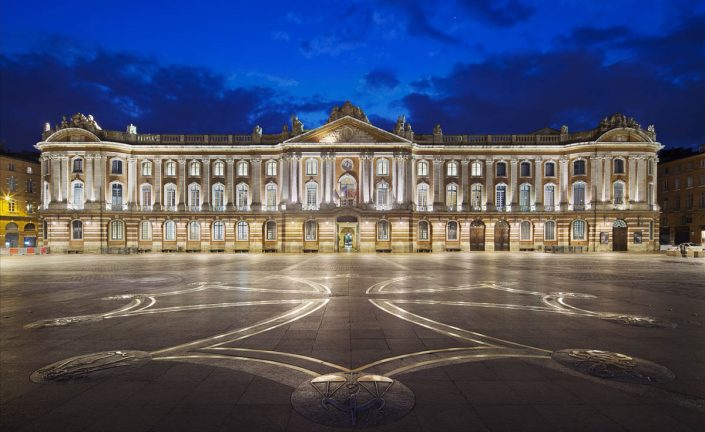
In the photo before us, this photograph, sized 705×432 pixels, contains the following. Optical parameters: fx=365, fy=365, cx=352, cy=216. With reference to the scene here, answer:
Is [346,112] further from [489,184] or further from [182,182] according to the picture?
[182,182]

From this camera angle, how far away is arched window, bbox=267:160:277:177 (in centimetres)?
4969

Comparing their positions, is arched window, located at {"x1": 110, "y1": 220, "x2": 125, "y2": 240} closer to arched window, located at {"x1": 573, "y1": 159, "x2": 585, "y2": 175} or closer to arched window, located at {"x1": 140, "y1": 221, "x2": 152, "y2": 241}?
arched window, located at {"x1": 140, "y1": 221, "x2": 152, "y2": 241}

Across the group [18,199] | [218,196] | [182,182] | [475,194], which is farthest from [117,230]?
[475,194]

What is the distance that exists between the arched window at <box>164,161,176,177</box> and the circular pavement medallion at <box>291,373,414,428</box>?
5055 cm

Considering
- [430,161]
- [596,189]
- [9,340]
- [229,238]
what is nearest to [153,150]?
[229,238]

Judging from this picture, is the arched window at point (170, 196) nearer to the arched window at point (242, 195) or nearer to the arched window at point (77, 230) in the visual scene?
the arched window at point (242, 195)

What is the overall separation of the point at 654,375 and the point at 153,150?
5480cm

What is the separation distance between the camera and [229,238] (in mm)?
49500

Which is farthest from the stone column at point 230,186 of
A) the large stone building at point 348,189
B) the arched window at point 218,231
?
the arched window at point 218,231

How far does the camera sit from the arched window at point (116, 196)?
48531 millimetres

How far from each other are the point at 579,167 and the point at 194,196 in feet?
171

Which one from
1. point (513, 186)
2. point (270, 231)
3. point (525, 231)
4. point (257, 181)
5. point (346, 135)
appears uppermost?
point (346, 135)

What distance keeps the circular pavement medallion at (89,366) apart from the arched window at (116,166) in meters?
49.4

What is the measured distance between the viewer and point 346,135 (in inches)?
1871
